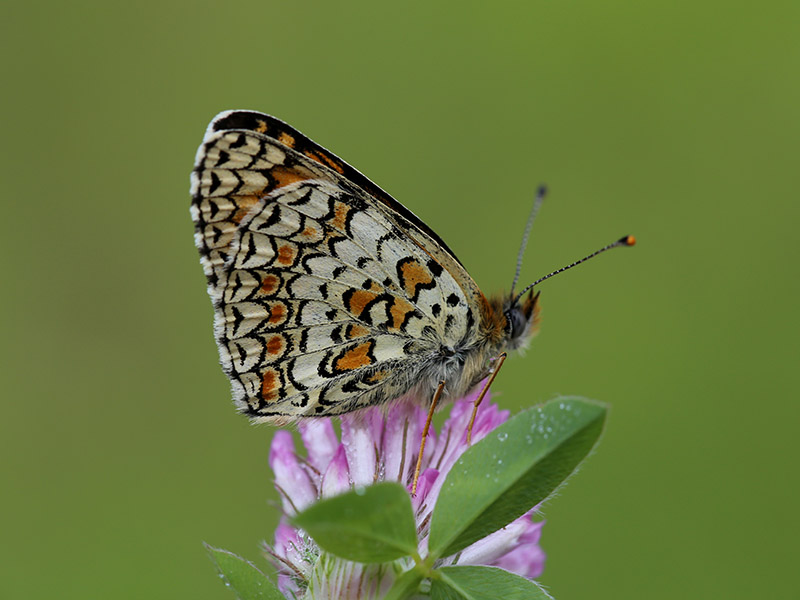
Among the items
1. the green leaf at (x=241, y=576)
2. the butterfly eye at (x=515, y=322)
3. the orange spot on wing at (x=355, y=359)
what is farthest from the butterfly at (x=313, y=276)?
the green leaf at (x=241, y=576)

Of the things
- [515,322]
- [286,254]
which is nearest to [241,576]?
[286,254]

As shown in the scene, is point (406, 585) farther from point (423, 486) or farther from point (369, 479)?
point (369, 479)

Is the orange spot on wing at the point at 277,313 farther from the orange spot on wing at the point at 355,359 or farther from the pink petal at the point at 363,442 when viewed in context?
the pink petal at the point at 363,442

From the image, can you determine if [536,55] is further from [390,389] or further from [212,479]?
[390,389]

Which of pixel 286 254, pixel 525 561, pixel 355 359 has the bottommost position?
pixel 525 561

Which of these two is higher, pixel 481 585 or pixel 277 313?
pixel 277 313

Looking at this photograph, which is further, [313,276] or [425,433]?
[313,276]

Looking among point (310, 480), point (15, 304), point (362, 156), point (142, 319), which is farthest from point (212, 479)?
point (310, 480)
